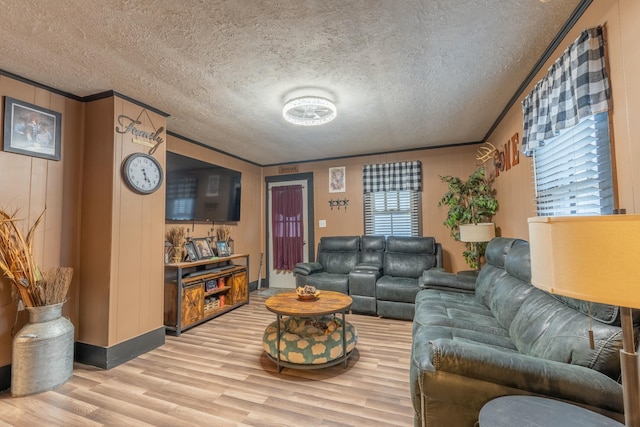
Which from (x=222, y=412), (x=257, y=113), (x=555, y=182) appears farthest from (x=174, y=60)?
(x=555, y=182)

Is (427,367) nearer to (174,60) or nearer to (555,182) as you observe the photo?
(555,182)

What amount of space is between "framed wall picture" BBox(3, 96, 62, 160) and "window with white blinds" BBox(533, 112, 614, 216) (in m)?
→ 3.99

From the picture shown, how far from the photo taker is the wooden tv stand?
3229 millimetres

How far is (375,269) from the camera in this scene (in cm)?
403

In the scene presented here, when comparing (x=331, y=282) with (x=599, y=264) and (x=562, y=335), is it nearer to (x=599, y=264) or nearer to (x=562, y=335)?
(x=562, y=335)

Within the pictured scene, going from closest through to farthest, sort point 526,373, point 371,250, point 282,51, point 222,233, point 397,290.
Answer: point 526,373 < point 282,51 < point 397,290 < point 222,233 < point 371,250

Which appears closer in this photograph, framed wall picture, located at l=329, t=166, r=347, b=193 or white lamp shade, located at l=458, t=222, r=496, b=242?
white lamp shade, located at l=458, t=222, r=496, b=242

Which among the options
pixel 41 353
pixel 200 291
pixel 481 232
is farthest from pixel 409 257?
pixel 41 353

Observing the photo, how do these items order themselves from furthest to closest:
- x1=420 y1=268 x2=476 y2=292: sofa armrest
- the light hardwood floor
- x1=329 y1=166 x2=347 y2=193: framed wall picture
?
x1=329 y1=166 x2=347 y2=193: framed wall picture
x1=420 y1=268 x2=476 y2=292: sofa armrest
the light hardwood floor

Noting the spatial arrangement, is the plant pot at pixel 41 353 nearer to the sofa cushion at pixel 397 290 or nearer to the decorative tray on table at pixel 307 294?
the decorative tray on table at pixel 307 294

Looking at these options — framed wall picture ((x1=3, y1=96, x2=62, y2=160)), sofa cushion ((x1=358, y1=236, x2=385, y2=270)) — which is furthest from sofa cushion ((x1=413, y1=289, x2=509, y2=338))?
framed wall picture ((x1=3, y1=96, x2=62, y2=160))

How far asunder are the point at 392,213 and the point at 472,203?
1.34 m

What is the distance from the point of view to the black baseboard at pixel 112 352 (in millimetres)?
2475

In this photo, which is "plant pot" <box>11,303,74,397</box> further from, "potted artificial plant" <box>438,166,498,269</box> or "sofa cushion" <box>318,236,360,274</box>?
"potted artificial plant" <box>438,166,498,269</box>
